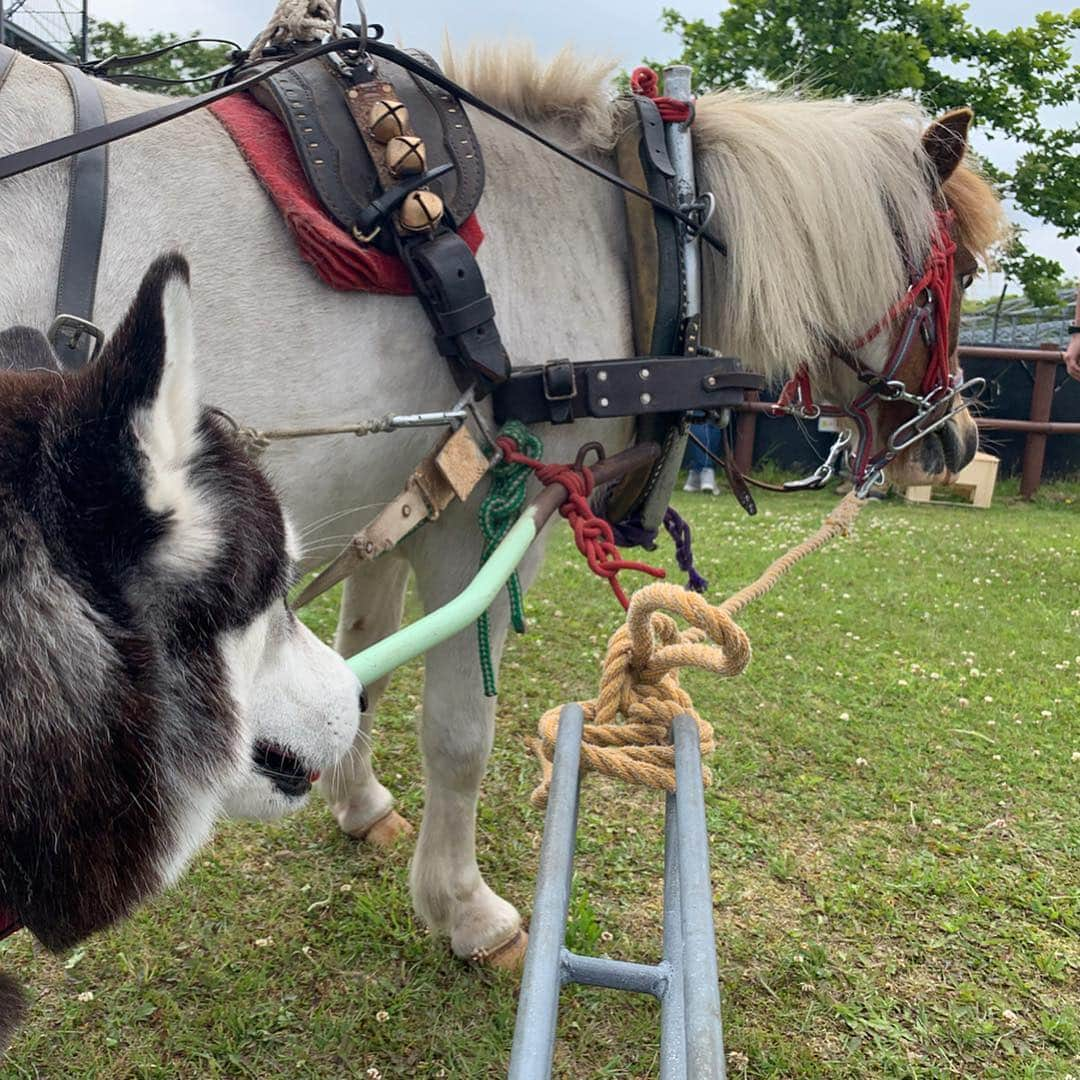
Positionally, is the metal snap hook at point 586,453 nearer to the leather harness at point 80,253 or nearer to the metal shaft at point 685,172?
the metal shaft at point 685,172

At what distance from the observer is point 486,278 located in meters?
1.97

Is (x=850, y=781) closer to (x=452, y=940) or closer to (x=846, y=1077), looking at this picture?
(x=846, y=1077)

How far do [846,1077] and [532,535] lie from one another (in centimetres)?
147

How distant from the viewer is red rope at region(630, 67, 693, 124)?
7.36ft

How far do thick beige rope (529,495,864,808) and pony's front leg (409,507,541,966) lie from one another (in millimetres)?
762

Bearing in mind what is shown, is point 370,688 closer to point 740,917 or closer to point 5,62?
point 740,917

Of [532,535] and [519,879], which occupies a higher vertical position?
[532,535]

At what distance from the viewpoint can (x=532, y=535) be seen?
179 centimetres

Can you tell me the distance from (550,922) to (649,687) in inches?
21.5

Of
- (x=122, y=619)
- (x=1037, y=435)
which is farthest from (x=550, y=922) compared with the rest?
(x=1037, y=435)

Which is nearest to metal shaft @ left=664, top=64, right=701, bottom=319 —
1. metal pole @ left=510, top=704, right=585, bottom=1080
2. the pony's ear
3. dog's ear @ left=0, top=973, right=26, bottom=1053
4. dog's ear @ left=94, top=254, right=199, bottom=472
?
the pony's ear

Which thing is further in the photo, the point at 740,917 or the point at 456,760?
the point at 740,917

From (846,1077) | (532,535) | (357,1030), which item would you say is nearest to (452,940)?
(357,1030)

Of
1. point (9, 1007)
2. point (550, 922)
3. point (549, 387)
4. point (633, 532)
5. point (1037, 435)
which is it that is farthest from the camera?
point (1037, 435)
